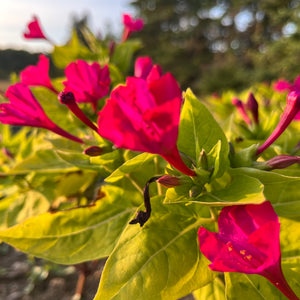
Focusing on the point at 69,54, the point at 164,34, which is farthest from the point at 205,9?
the point at 69,54

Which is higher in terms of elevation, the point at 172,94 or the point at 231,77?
the point at 172,94

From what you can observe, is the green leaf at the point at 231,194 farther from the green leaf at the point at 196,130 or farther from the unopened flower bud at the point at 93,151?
the unopened flower bud at the point at 93,151

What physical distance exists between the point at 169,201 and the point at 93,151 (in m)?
0.25

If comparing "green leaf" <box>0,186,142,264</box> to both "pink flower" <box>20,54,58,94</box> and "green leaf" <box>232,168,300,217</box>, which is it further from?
"pink flower" <box>20,54,58,94</box>

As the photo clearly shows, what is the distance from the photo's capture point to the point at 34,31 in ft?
4.58

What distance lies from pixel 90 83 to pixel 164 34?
27.0 metres

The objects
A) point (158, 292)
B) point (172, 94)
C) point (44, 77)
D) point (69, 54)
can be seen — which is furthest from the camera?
point (69, 54)

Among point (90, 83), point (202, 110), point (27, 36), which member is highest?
point (27, 36)

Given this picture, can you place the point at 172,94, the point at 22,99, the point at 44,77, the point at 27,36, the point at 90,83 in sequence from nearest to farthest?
the point at 172,94, the point at 22,99, the point at 90,83, the point at 44,77, the point at 27,36

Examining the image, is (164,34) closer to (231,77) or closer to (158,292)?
(231,77)

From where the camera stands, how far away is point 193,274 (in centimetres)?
71

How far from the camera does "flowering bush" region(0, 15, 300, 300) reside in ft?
1.69

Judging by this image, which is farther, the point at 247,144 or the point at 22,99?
the point at 247,144

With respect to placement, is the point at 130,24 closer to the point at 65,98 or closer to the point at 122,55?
the point at 122,55
